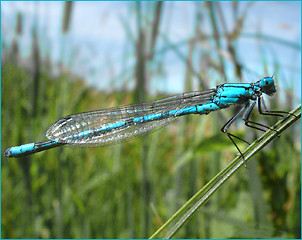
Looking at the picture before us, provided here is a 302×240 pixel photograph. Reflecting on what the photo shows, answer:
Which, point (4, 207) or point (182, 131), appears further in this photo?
point (4, 207)

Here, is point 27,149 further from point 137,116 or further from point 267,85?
point 267,85

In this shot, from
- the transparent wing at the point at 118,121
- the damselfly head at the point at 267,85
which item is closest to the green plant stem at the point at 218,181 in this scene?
the damselfly head at the point at 267,85

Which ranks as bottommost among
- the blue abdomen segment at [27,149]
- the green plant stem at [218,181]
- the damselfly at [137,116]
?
the green plant stem at [218,181]

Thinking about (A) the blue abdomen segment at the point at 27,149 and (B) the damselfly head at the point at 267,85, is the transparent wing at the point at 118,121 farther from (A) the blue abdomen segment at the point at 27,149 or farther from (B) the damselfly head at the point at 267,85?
(B) the damselfly head at the point at 267,85

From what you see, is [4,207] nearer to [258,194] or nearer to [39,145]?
[39,145]

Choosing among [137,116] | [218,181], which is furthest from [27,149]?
[218,181]

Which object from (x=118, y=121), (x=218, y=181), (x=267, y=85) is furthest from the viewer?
(x=118, y=121)

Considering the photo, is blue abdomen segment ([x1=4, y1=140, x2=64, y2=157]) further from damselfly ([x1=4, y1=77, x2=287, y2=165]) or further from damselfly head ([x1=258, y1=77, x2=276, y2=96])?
damselfly head ([x1=258, y1=77, x2=276, y2=96])

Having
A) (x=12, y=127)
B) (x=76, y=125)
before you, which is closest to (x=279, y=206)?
(x=76, y=125)
